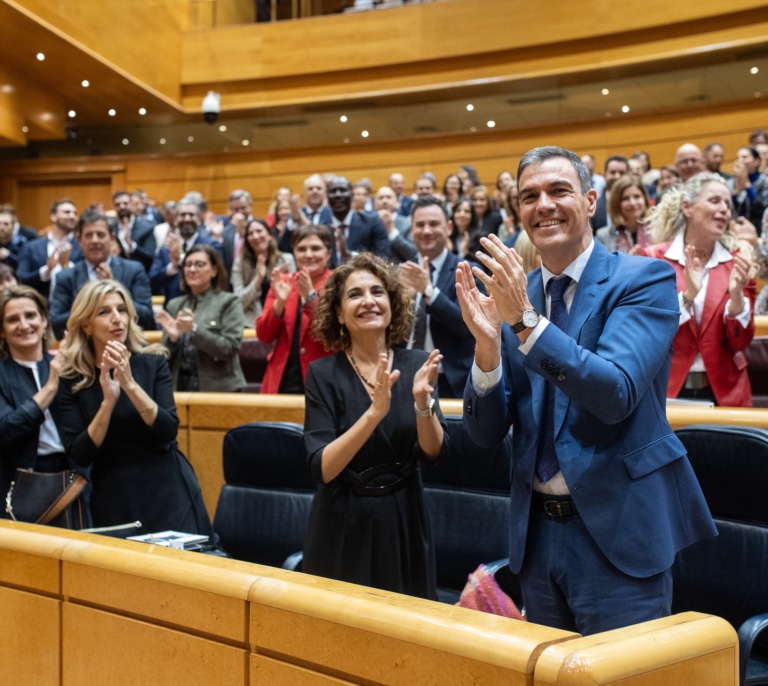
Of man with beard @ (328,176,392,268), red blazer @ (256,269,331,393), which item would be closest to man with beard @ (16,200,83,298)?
man with beard @ (328,176,392,268)

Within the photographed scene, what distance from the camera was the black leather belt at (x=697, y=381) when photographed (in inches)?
107

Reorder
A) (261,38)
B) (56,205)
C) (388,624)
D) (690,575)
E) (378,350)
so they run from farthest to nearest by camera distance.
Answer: (261,38)
(56,205)
(378,350)
(690,575)
(388,624)

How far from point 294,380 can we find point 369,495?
1328 mm

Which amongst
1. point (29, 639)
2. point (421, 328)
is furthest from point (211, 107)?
point (29, 639)

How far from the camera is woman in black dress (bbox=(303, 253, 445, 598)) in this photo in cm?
190

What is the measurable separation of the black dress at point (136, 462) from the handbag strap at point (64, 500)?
6 cm

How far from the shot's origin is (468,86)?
8.74 meters

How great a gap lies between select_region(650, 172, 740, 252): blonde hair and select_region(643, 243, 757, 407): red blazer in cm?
19

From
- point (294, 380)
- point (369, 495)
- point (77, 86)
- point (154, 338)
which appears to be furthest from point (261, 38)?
point (369, 495)

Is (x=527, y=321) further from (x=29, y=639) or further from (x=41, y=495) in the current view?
(x=41, y=495)

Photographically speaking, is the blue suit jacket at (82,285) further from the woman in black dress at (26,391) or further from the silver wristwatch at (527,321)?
the silver wristwatch at (527,321)

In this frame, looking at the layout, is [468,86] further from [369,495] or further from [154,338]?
[369,495]

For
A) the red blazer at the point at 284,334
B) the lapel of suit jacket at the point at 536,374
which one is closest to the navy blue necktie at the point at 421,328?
the red blazer at the point at 284,334

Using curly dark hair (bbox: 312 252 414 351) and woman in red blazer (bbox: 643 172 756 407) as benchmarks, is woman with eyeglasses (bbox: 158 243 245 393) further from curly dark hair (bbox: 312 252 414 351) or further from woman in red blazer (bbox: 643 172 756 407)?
woman in red blazer (bbox: 643 172 756 407)
